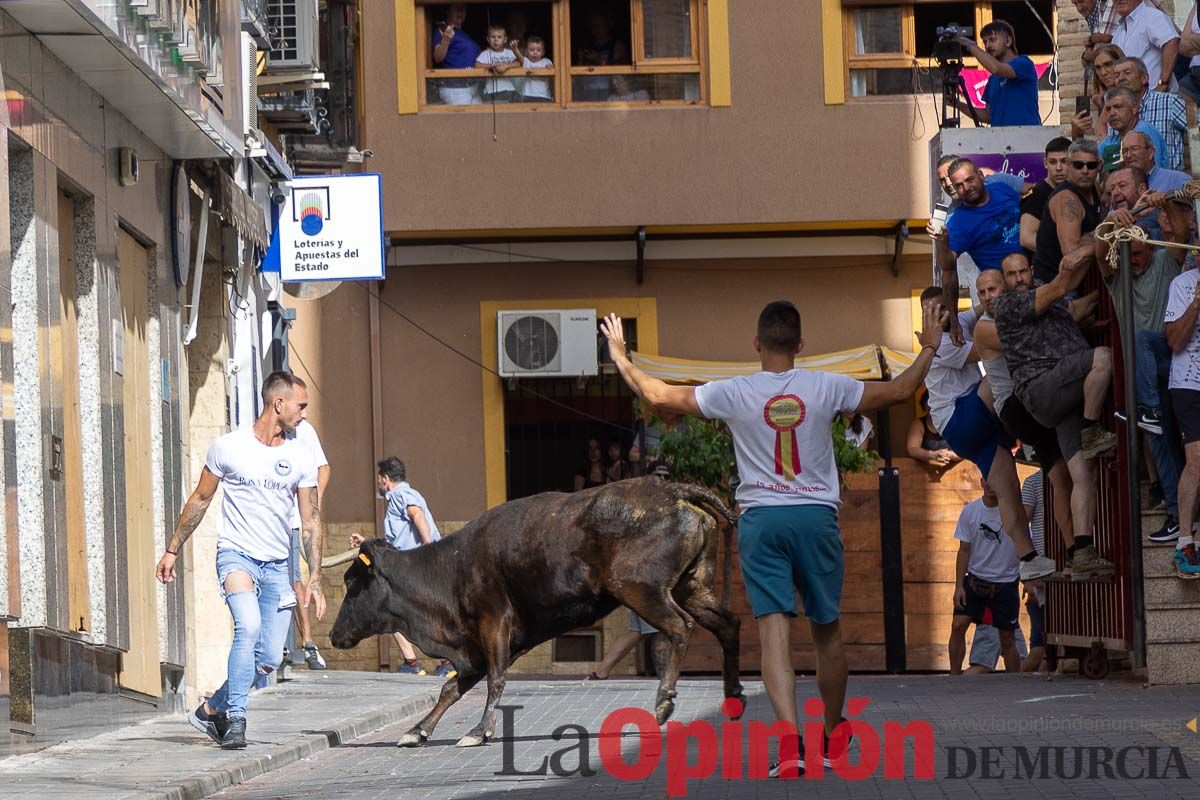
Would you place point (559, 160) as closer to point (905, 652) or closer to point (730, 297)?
point (730, 297)

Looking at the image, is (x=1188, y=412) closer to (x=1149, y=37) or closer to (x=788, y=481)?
(x=1149, y=37)

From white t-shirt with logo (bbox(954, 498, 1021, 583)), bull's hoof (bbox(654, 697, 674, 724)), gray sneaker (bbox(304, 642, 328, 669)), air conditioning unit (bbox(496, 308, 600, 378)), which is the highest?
air conditioning unit (bbox(496, 308, 600, 378))

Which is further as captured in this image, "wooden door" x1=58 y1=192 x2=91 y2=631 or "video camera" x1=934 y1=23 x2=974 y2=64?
"video camera" x1=934 y1=23 x2=974 y2=64

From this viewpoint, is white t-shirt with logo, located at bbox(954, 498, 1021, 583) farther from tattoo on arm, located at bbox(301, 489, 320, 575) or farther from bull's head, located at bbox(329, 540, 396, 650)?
tattoo on arm, located at bbox(301, 489, 320, 575)

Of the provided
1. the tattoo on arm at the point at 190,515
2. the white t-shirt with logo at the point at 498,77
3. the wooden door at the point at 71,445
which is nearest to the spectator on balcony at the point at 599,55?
the white t-shirt with logo at the point at 498,77

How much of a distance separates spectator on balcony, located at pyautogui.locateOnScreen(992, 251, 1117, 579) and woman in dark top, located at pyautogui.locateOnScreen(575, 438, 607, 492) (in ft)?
36.9

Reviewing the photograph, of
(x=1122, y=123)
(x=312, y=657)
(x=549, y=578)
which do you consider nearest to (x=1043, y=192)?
(x=1122, y=123)

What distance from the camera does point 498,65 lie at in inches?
1003

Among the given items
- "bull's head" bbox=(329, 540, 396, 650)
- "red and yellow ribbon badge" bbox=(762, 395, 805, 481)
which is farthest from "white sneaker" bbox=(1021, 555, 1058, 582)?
"red and yellow ribbon badge" bbox=(762, 395, 805, 481)

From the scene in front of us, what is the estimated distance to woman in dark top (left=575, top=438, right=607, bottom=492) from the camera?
83.8ft

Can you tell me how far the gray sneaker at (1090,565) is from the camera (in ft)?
47.2

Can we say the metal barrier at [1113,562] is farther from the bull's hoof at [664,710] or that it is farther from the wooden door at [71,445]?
the wooden door at [71,445]

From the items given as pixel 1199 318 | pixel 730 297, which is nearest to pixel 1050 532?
pixel 1199 318

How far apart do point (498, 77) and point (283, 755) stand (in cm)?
1429
